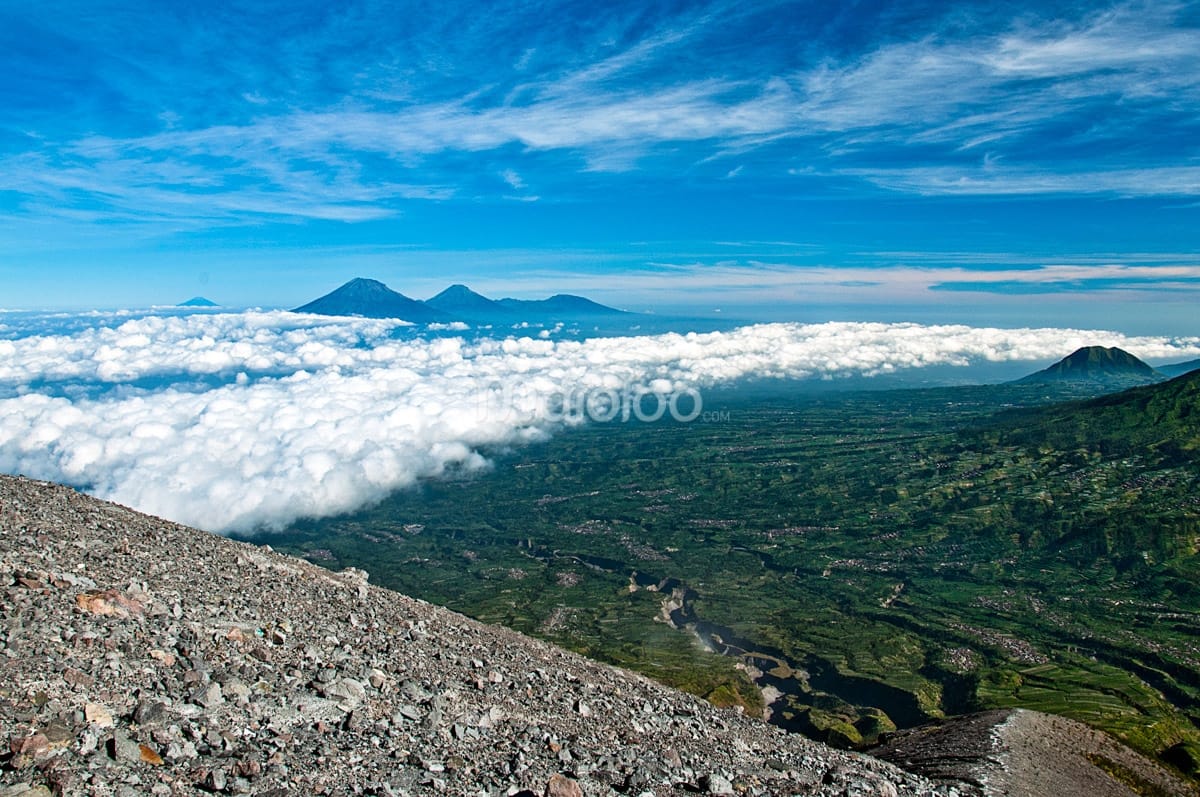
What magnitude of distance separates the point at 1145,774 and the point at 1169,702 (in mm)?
130793

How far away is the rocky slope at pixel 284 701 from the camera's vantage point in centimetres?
1998

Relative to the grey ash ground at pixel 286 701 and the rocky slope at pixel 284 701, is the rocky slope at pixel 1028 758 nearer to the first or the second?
the grey ash ground at pixel 286 701

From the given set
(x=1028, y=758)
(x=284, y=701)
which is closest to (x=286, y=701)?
(x=284, y=701)

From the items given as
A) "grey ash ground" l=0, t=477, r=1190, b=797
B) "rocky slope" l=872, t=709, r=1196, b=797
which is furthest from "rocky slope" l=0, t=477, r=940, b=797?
"rocky slope" l=872, t=709, r=1196, b=797

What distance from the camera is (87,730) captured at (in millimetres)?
19484

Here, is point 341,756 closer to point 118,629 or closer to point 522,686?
point 118,629

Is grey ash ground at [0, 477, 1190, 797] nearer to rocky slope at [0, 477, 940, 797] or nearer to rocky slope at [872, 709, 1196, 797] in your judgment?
rocky slope at [0, 477, 940, 797]

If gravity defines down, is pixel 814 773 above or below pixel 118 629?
below

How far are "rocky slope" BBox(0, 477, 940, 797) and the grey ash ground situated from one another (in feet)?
0.32

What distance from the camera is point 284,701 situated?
24984 mm

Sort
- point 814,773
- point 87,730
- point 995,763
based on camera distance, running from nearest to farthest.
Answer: point 87,730 → point 814,773 → point 995,763

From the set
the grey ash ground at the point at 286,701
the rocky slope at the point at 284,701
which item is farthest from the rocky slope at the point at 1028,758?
the rocky slope at the point at 284,701

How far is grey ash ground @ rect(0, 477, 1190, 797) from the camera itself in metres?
20.0

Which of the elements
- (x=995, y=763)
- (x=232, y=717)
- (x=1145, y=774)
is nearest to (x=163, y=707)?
(x=232, y=717)
